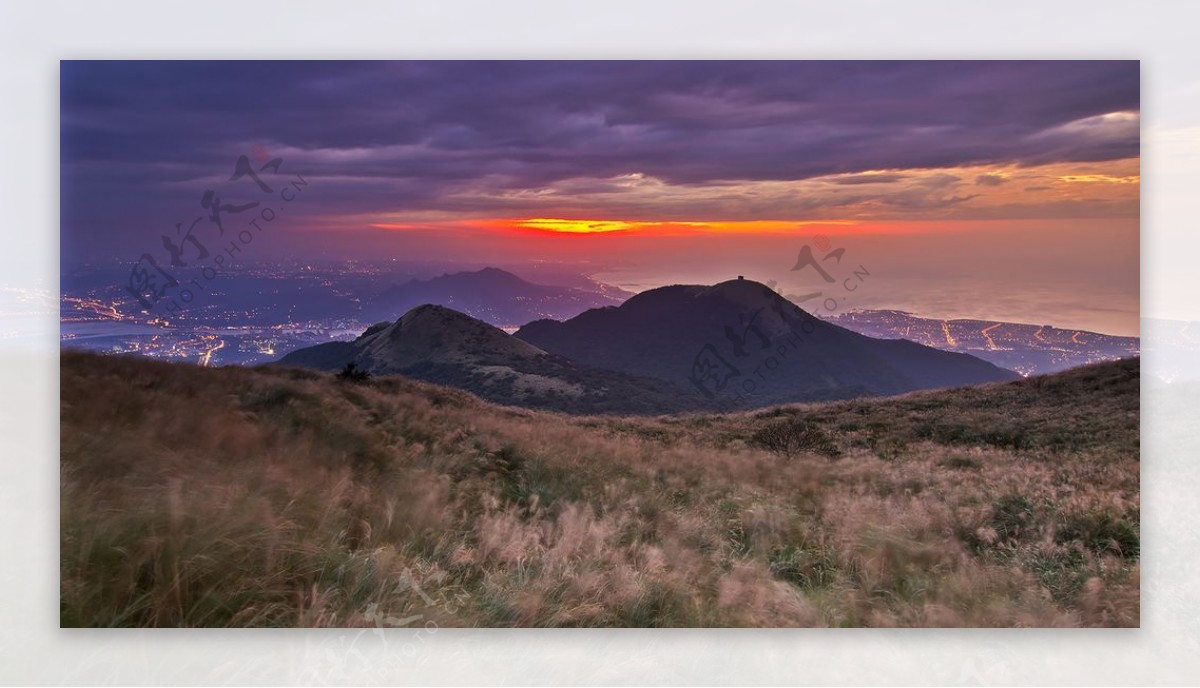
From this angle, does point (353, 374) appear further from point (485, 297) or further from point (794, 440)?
point (794, 440)

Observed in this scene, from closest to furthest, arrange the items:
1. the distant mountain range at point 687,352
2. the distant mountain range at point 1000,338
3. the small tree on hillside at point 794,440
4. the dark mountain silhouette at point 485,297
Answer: the distant mountain range at point 1000,338 < the dark mountain silhouette at point 485,297 < the distant mountain range at point 687,352 < the small tree on hillside at point 794,440

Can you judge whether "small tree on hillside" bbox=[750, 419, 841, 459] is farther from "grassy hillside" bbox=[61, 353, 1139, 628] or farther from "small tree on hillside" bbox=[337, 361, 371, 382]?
"small tree on hillside" bbox=[337, 361, 371, 382]

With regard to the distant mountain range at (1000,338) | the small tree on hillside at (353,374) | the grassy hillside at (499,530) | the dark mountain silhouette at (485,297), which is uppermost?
the dark mountain silhouette at (485,297)

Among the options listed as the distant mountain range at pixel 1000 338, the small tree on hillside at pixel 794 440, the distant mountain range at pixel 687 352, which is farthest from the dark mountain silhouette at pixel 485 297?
the small tree on hillside at pixel 794 440

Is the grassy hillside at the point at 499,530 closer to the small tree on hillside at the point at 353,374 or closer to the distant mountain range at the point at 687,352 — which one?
the small tree on hillside at the point at 353,374

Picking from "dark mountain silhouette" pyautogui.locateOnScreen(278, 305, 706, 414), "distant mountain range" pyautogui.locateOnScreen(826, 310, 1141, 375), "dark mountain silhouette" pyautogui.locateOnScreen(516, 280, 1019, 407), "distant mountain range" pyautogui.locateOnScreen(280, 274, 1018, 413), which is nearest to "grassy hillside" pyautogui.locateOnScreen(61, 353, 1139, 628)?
"distant mountain range" pyautogui.locateOnScreen(826, 310, 1141, 375)

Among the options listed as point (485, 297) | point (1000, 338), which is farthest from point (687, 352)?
point (1000, 338)
